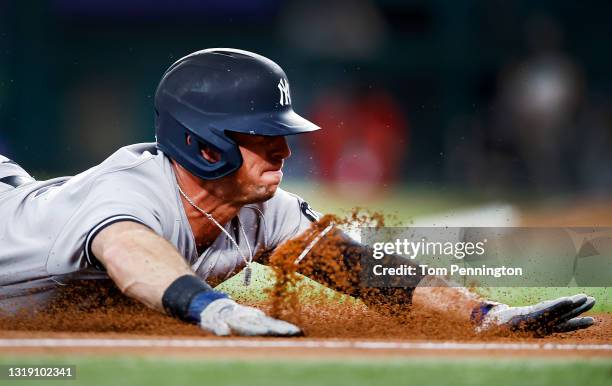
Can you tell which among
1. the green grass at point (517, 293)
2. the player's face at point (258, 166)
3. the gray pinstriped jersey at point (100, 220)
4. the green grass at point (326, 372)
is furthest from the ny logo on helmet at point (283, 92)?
the green grass at point (517, 293)

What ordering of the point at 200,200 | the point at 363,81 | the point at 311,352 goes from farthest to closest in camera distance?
1. the point at 363,81
2. the point at 200,200
3. the point at 311,352

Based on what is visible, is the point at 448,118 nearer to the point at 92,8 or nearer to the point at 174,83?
the point at 92,8

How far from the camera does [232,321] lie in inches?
150

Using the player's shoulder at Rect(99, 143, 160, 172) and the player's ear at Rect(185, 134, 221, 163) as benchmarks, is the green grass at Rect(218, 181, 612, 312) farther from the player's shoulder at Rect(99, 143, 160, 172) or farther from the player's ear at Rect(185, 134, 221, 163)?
the player's ear at Rect(185, 134, 221, 163)

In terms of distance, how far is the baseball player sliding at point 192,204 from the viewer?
434 centimetres

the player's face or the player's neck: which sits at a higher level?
the player's face

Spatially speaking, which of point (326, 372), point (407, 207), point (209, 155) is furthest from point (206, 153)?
point (407, 207)

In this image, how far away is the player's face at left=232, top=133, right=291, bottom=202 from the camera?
4633 millimetres

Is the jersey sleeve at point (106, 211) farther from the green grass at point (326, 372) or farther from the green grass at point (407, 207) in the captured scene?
the green grass at point (407, 207)

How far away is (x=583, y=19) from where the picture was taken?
18531 mm

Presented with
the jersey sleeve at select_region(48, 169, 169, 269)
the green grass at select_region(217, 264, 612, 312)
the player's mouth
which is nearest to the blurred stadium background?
the green grass at select_region(217, 264, 612, 312)

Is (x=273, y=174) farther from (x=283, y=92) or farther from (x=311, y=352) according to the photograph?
(x=311, y=352)

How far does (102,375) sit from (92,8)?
16149mm

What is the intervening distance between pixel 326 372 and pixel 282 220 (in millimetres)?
1955
